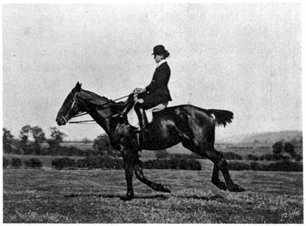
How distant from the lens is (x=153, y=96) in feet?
24.9

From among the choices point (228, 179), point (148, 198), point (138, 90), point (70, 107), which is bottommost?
point (148, 198)

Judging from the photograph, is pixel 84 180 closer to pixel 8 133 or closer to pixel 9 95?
pixel 8 133

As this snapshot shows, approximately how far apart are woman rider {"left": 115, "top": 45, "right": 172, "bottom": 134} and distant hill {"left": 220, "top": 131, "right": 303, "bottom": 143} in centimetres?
162

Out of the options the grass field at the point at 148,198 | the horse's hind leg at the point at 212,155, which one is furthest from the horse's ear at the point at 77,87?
the horse's hind leg at the point at 212,155

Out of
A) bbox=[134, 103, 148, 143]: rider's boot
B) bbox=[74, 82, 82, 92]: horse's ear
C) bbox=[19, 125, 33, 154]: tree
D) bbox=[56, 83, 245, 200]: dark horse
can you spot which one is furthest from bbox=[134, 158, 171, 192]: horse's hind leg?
bbox=[19, 125, 33, 154]: tree

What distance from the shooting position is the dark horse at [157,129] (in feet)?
24.9

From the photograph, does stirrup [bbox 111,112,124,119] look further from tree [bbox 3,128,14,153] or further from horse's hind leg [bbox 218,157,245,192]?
tree [bbox 3,128,14,153]

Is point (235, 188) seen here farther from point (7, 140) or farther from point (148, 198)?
point (7, 140)

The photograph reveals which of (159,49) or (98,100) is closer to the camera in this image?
(98,100)

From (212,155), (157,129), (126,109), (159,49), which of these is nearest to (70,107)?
(126,109)

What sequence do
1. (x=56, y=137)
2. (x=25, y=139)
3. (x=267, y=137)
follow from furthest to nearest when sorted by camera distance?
(x=25, y=139), (x=56, y=137), (x=267, y=137)

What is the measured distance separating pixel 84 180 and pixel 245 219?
340 cm

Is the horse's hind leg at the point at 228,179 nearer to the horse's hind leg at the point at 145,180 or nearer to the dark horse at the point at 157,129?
the dark horse at the point at 157,129

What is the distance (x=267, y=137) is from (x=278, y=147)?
34 centimetres
